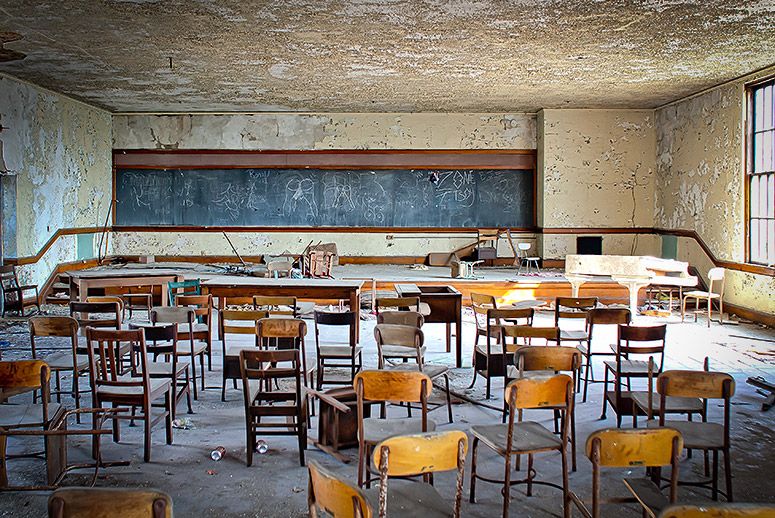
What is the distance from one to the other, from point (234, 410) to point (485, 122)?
→ 31.3 ft

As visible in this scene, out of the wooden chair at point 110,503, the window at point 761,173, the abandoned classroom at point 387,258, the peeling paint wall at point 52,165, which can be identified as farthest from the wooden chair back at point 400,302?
the peeling paint wall at point 52,165

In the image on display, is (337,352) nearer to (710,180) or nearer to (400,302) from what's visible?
(400,302)

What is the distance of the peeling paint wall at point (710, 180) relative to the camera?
992cm

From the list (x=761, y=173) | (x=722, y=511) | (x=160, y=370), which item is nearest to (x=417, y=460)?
(x=722, y=511)

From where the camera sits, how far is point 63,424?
160 inches

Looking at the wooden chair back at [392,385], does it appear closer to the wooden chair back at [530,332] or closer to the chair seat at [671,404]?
the chair seat at [671,404]

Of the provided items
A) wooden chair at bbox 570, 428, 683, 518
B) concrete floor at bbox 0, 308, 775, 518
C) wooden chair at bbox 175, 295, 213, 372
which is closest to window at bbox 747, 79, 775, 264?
concrete floor at bbox 0, 308, 775, 518

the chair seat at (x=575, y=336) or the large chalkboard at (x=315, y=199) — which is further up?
the large chalkboard at (x=315, y=199)

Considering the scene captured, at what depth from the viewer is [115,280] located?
8.96m

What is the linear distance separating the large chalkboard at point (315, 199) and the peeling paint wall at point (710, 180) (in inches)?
102

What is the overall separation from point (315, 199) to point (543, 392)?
10639 mm

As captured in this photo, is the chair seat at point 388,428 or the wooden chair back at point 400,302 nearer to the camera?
the chair seat at point 388,428

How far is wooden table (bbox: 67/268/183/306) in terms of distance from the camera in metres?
8.70

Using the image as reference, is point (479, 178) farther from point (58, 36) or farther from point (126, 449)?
point (126, 449)
